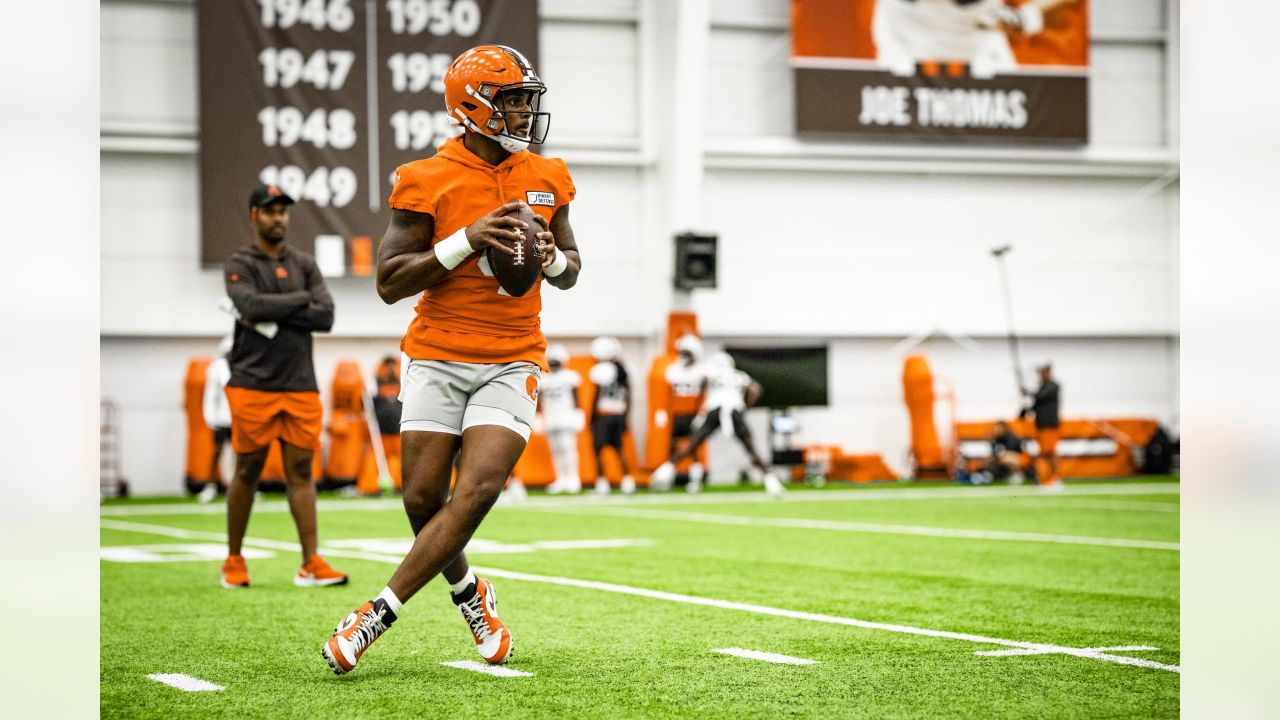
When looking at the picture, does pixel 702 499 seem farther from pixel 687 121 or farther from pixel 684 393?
pixel 687 121

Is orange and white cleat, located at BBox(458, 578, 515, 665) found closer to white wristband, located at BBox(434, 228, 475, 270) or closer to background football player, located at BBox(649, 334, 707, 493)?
white wristband, located at BBox(434, 228, 475, 270)

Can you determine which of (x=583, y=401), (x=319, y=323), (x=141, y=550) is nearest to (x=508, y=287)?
(x=319, y=323)

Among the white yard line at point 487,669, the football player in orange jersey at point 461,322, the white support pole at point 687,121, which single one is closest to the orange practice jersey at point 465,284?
the football player in orange jersey at point 461,322

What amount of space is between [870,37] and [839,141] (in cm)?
172

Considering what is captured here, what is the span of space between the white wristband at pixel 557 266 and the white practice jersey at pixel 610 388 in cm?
1642

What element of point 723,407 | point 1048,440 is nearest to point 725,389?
point 723,407

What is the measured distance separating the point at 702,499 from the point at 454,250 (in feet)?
47.0

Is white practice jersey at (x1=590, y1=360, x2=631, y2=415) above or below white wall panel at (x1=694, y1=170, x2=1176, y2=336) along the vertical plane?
below

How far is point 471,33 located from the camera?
76.7ft

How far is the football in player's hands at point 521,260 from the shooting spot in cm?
497

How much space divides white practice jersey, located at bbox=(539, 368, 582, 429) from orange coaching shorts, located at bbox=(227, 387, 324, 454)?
43.2 ft

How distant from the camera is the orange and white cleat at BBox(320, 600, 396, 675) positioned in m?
5.03

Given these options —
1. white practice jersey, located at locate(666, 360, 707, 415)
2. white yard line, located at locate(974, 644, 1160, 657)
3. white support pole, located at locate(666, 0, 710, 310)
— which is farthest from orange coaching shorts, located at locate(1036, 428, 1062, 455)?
white yard line, located at locate(974, 644, 1160, 657)

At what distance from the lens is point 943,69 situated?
2527 centimetres
